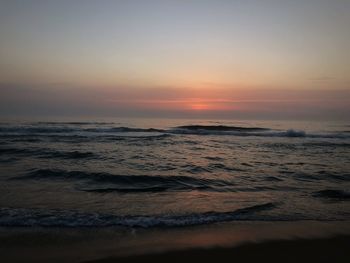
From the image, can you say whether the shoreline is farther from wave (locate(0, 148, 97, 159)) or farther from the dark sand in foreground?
wave (locate(0, 148, 97, 159))

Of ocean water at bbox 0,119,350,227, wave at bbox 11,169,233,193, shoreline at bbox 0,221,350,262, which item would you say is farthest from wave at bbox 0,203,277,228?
wave at bbox 11,169,233,193

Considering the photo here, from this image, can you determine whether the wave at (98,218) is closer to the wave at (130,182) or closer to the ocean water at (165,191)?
the ocean water at (165,191)

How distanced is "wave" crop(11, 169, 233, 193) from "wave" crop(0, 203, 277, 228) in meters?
2.16

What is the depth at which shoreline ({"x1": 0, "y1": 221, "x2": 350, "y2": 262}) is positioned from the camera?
171 inches

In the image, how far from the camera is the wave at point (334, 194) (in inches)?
313

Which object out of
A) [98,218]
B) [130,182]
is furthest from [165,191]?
[98,218]

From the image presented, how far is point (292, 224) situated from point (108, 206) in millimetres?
3402

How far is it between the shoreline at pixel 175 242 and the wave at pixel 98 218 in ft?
0.66

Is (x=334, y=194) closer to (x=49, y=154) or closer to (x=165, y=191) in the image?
(x=165, y=191)

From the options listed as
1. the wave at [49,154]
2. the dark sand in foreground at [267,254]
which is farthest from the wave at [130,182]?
the wave at [49,154]

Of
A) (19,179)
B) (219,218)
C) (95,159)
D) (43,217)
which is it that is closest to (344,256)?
(219,218)

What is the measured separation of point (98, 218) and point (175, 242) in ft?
5.46

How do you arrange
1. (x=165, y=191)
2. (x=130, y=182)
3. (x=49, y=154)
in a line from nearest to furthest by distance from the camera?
(x=165, y=191) < (x=130, y=182) < (x=49, y=154)

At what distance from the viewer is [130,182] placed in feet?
30.6
